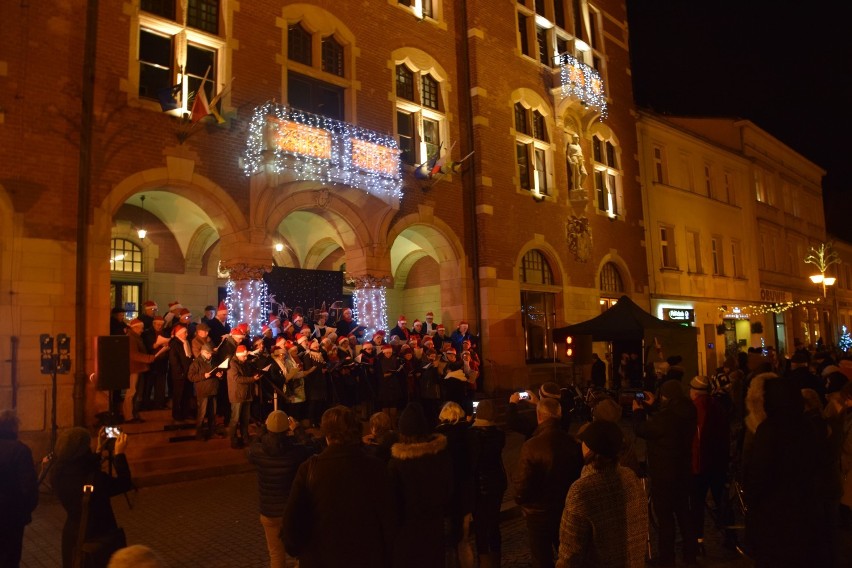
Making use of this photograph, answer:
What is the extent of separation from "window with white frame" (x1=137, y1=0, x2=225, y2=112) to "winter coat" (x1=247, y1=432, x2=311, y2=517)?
9.85 meters

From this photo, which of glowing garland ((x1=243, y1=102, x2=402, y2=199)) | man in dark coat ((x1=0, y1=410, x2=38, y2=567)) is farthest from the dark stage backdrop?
man in dark coat ((x1=0, y1=410, x2=38, y2=567))

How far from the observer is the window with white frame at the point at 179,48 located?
A: 44.2ft

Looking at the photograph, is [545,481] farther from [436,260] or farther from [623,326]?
[436,260]

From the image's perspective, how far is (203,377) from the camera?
10883 mm

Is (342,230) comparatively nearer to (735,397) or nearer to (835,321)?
(735,397)

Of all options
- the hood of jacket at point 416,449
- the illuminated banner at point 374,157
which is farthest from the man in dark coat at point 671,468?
the illuminated banner at point 374,157

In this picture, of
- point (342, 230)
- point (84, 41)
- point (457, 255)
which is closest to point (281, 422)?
point (84, 41)

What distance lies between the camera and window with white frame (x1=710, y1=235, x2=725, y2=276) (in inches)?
1202

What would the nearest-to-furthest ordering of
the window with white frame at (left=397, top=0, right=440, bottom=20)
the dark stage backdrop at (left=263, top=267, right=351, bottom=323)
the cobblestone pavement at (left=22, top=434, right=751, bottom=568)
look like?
the cobblestone pavement at (left=22, top=434, right=751, bottom=568) → the dark stage backdrop at (left=263, top=267, right=351, bottom=323) → the window with white frame at (left=397, top=0, right=440, bottom=20)

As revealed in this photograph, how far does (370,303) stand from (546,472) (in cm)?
1195

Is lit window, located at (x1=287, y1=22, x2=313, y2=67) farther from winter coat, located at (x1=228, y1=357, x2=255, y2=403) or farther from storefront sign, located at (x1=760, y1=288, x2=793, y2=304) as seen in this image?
storefront sign, located at (x1=760, y1=288, x2=793, y2=304)

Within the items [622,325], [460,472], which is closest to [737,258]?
[622,325]

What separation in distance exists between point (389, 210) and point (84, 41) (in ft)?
25.4

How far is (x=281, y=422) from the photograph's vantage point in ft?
17.8
